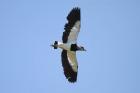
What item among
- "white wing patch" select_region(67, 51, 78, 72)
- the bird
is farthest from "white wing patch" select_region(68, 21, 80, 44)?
"white wing patch" select_region(67, 51, 78, 72)

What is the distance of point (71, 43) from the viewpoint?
3622 centimetres

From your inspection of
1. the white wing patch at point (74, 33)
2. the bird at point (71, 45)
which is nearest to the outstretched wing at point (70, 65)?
the bird at point (71, 45)

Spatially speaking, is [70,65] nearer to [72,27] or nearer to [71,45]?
[71,45]

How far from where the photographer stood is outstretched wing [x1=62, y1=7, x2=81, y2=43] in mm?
35812

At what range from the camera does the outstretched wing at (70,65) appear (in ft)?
117

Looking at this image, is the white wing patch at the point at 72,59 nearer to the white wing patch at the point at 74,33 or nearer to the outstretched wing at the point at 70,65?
the outstretched wing at the point at 70,65

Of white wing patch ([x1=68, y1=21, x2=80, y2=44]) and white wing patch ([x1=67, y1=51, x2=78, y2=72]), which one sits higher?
white wing patch ([x1=68, y1=21, x2=80, y2=44])

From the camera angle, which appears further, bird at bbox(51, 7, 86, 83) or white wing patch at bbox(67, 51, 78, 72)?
white wing patch at bbox(67, 51, 78, 72)

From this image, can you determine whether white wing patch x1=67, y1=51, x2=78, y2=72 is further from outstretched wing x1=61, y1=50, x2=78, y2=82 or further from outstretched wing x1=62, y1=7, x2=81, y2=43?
outstretched wing x1=62, y1=7, x2=81, y2=43

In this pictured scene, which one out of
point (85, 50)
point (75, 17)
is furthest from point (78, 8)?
point (85, 50)

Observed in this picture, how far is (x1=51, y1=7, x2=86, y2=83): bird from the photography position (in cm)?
3575

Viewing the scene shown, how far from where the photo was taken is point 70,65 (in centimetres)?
3638

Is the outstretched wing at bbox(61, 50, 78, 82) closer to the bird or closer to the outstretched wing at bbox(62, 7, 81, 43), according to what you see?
the bird

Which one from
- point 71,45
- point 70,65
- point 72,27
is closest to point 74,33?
point 72,27
